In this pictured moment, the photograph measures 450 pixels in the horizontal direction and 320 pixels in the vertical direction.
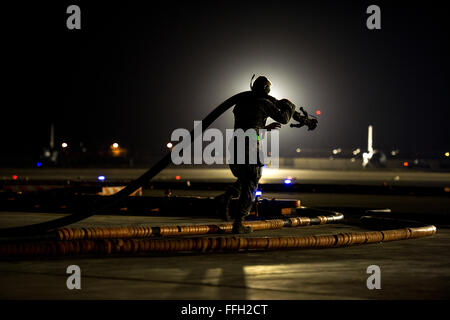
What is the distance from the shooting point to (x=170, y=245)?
9.34 metres

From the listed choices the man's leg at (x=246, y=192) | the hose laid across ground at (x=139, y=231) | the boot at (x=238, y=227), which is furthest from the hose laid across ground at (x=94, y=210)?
the boot at (x=238, y=227)

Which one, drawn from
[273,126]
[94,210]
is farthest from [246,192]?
[94,210]

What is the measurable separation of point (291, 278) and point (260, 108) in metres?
4.19

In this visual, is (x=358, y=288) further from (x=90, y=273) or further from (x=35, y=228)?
(x=35, y=228)

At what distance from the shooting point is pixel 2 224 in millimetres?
13117

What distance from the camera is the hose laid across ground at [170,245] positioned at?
8797 mm

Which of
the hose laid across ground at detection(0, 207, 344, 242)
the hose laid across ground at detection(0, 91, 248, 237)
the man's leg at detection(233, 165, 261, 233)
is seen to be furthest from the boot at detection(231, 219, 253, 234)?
the hose laid across ground at detection(0, 91, 248, 237)

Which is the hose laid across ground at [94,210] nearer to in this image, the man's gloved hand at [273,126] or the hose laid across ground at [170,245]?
the man's gloved hand at [273,126]

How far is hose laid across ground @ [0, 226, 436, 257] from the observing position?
880 centimetres

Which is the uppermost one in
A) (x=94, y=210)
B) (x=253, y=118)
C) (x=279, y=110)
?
(x=279, y=110)

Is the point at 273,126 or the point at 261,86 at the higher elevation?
the point at 261,86

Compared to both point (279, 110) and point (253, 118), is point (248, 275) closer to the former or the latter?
point (253, 118)

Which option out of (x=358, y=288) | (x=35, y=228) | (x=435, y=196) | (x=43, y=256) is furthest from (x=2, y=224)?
(x=435, y=196)

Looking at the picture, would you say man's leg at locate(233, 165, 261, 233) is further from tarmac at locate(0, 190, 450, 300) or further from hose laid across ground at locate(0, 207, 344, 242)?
tarmac at locate(0, 190, 450, 300)
